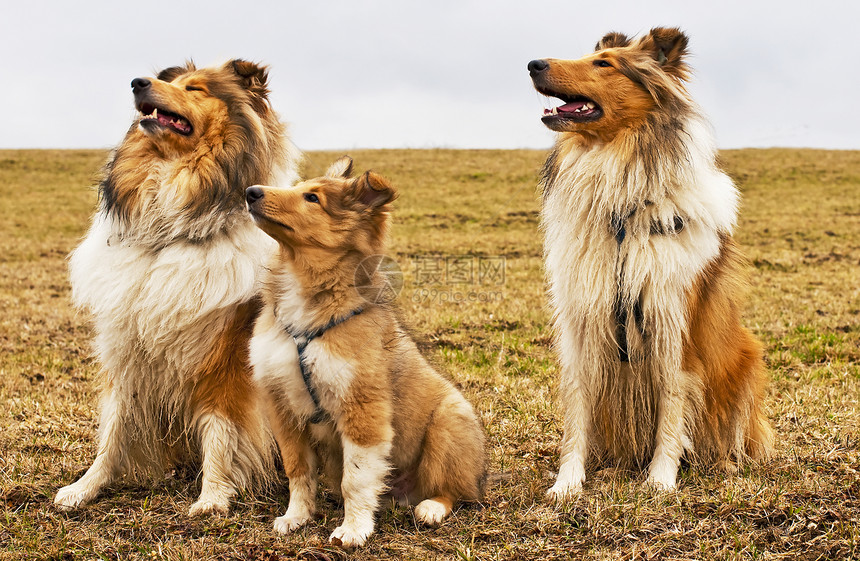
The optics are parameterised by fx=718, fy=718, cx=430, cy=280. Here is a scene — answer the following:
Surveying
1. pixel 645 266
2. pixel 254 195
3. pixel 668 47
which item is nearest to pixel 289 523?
pixel 254 195

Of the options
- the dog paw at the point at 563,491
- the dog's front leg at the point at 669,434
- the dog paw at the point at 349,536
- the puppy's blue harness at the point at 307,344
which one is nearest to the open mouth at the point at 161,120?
the puppy's blue harness at the point at 307,344

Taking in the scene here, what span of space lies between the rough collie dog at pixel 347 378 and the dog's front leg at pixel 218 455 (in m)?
0.44

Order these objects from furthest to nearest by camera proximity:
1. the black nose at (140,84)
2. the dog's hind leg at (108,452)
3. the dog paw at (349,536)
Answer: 1. the dog's hind leg at (108,452)
2. the black nose at (140,84)
3. the dog paw at (349,536)

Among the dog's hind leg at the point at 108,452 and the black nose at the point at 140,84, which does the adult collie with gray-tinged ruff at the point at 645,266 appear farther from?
the dog's hind leg at the point at 108,452

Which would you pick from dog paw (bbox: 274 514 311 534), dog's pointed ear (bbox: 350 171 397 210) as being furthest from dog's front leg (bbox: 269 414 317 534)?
dog's pointed ear (bbox: 350 171 397 210)

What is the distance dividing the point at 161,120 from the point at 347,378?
1.72 meters

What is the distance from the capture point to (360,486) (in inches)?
133

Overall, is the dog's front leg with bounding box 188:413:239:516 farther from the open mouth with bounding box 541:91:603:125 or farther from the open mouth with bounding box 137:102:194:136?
the open mouth with bounding box 541:91:603:125

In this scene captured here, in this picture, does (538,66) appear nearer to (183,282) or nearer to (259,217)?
(259,217)

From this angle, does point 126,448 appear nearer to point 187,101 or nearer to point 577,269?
point 187,101

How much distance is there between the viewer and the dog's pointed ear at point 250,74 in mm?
4145

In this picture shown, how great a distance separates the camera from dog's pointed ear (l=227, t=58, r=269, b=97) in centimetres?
414

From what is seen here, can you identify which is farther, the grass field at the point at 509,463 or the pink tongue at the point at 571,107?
the pink tongue at the point at 571,107

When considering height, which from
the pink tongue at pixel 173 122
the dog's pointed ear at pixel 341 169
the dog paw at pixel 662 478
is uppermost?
the pink tongue at pixel 173 122
